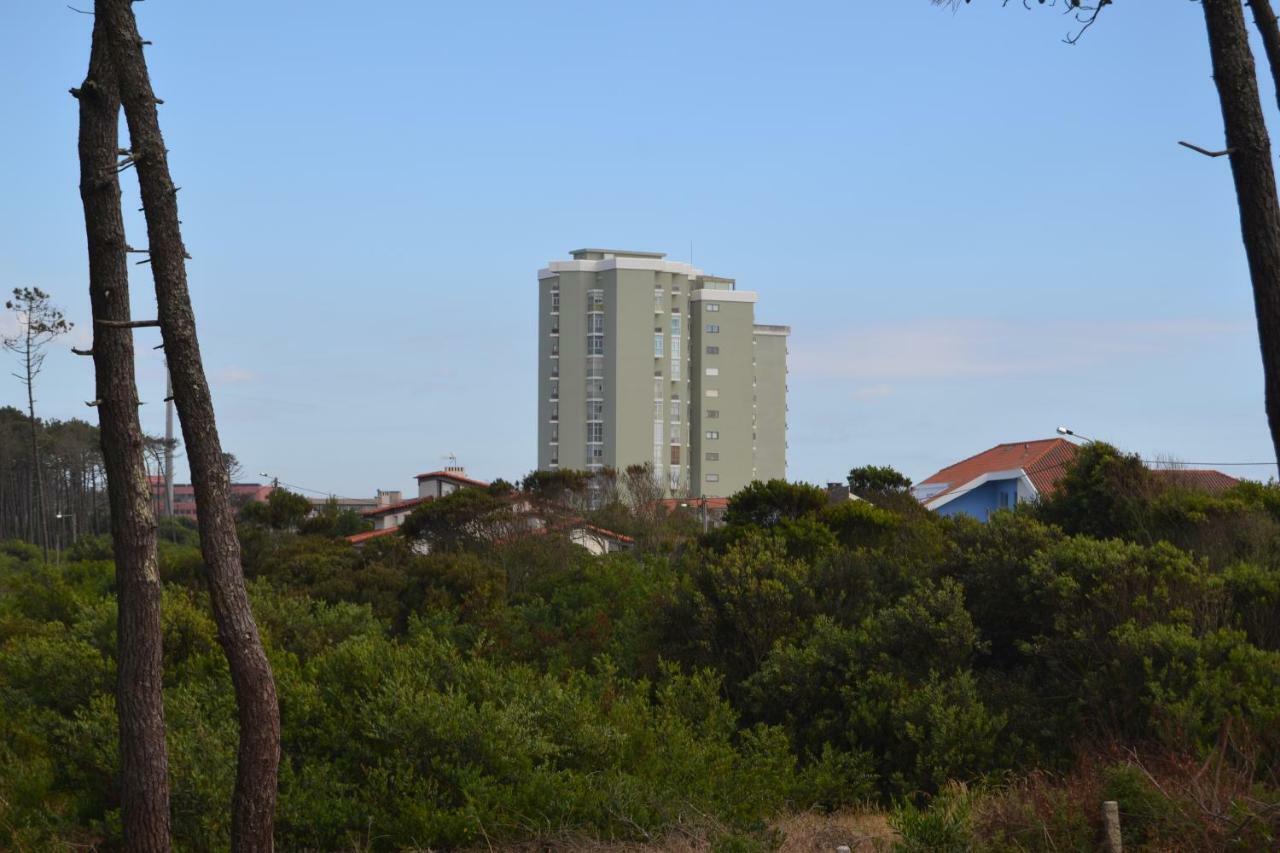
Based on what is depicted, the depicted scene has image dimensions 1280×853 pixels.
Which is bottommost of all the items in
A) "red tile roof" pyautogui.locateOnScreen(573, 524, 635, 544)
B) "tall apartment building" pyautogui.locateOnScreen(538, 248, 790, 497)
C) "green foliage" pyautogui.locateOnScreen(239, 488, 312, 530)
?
"red tile roof" pyautogui.locateOnScreen(573, 524, 635, 544)

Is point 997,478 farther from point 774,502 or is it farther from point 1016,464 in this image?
point 774,502

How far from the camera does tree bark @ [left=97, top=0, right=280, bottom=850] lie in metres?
8.67

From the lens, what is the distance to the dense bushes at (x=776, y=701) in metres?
10.9

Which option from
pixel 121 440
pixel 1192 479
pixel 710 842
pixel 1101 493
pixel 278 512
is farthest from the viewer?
pixel 278 512

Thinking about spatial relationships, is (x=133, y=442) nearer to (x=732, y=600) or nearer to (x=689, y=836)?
(x=689, y=836)

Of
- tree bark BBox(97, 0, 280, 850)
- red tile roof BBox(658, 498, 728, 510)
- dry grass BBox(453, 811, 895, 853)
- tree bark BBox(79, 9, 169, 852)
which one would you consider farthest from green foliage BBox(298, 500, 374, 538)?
tree bark BBox(97, 0, 280, 850)

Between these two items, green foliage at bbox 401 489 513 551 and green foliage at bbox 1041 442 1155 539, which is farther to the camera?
green foliage at bbox 401 489 513 551

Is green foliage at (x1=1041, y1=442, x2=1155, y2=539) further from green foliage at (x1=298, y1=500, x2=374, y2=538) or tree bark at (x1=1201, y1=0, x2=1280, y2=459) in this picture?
green foliage at (x1=298, y1=500, x2=374, y2=538)

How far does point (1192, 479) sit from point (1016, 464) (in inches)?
748

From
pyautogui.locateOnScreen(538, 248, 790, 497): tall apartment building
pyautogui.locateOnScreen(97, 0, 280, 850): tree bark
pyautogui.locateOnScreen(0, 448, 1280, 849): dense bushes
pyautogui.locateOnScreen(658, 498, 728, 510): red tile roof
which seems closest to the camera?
pyautogui.locateOnScreen(97, 0, 280, 850): tree bark

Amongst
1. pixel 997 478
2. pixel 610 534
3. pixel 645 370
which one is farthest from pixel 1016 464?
pixel 645 370

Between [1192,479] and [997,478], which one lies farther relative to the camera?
[997,478]

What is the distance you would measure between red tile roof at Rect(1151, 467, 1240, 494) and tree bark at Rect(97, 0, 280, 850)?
19057mm

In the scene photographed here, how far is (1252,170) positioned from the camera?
793cm
